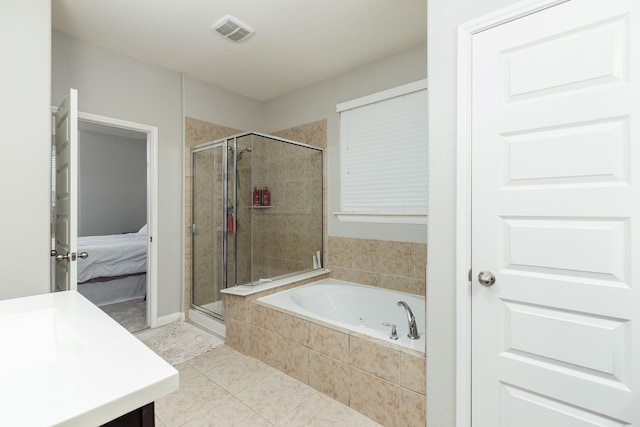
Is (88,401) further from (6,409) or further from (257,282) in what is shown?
(257,282)

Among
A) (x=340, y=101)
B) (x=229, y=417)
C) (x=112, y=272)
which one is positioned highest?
(x=340, y=101)

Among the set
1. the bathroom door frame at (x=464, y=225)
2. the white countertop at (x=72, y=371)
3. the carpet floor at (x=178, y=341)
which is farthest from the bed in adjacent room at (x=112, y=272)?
the bathroom door frame at (x=464, y=225)

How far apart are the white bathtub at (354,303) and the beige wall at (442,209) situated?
3.23 feet

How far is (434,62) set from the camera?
144cm

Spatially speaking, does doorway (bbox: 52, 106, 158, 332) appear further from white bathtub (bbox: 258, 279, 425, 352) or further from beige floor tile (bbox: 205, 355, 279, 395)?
white bathtub (bbox: 258, 279, 425, 352)

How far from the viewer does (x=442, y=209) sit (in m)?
1.42

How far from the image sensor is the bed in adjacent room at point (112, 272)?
11.6ft

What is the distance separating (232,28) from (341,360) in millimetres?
2507

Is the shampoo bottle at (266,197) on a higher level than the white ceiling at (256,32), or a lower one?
lower

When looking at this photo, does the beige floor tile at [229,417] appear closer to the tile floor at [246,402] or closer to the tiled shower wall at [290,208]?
the tile floor at [246,402]

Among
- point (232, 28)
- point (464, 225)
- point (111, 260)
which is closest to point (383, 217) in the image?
point (464, 225)

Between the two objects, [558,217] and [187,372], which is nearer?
[558,217]

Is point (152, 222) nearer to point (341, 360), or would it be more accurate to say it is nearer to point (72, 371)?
point (341, 360)

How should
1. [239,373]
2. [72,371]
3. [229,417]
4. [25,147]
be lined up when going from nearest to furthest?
[72,371] → [25,147] → [229,417] → [239,373]
